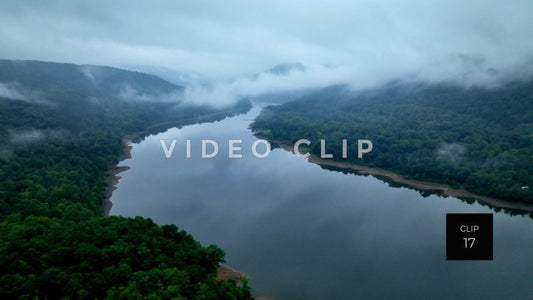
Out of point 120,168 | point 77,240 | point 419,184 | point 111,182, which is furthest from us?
point 120,168

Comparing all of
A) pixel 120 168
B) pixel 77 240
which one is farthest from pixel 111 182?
pixel 77 240

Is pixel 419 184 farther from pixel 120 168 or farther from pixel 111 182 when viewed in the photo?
pixel 120 168

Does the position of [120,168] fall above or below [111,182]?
above

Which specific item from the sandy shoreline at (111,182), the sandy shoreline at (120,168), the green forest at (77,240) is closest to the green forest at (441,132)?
the sandy shoreline at (120,168)

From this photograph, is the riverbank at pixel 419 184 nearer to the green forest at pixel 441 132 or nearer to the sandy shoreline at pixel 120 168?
the green forest at pixel 441 132

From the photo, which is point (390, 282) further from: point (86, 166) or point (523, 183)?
point (86, 166)

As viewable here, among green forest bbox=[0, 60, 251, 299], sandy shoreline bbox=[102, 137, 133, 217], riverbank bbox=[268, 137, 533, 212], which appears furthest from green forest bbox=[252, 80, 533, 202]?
green forest bbox=[0, 60, 251, 299]
